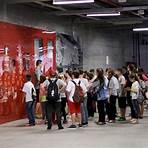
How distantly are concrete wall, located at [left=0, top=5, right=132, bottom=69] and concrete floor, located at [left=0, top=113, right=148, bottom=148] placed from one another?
4.18 metres

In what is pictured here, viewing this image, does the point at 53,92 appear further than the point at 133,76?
No

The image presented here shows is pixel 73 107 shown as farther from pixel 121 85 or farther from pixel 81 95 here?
pixel 121 85

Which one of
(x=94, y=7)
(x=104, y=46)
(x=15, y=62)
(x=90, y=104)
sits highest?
(x=94, y=7)

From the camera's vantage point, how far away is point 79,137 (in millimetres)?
10172

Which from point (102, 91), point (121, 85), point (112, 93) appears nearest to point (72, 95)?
point (102, 91)

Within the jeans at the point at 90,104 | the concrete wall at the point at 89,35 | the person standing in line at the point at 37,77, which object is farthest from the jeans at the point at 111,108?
the concrete wall at the point at 89,35

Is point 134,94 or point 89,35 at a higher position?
point 89,35

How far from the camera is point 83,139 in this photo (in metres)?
9.88

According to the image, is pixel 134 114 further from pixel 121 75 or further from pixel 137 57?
pixel 137 57

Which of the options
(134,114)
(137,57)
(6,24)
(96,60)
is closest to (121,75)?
(134,114)

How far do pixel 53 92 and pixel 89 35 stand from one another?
1014cm

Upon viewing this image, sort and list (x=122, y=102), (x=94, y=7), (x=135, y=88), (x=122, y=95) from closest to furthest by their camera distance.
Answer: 1. (x=135, y=88)
2. (x=122, y=95)
3. (x=122, y=102)
4. (x=94, y=7)

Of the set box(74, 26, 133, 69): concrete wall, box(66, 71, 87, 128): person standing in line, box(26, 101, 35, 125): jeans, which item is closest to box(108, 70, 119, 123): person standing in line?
box(66, 71, 87, 128): person standing in line

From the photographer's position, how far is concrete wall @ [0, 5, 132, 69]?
15.0 m
